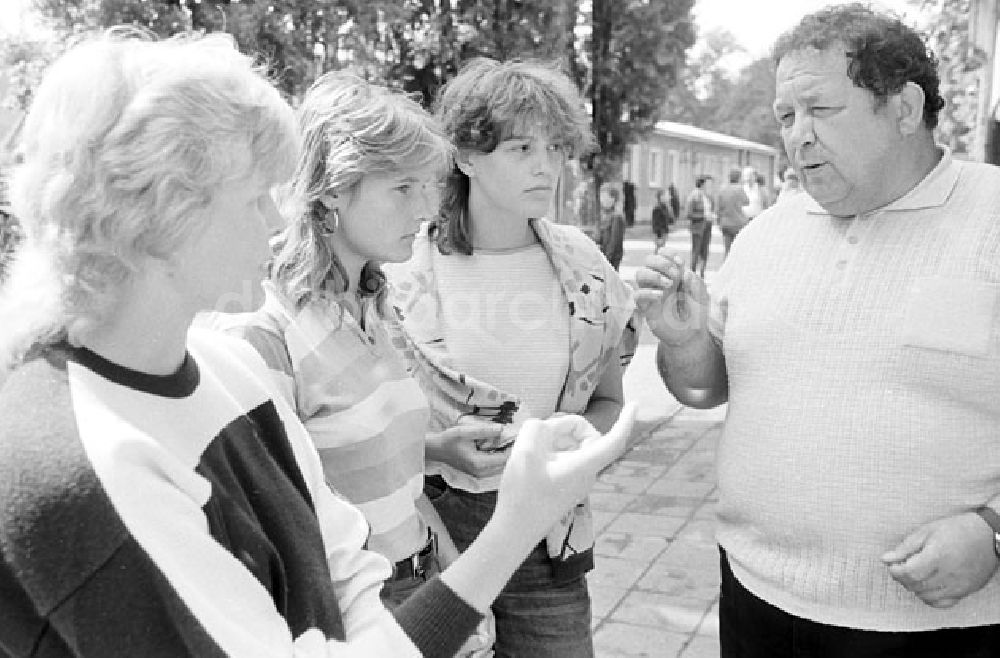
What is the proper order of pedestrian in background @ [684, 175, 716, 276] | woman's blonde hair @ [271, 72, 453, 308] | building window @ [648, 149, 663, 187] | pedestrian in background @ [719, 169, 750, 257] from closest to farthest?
woman's blonde hair @ [271, 72, 453, 308] < pedestrian in background @ [719, 169, 750, 257] < pedestrian in background @ [684, 175, 716, 276] < building window @ [648, 149, 663, 187]

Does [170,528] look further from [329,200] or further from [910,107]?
[910,107]

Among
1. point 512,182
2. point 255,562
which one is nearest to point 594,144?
point 512,182

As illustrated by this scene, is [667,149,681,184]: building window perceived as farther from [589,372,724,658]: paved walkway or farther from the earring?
the earring

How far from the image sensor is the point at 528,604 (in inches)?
85.7

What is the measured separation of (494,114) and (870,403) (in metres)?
1.07

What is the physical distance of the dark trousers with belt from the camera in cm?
183

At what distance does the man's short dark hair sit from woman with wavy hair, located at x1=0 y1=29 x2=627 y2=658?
1.13 meters

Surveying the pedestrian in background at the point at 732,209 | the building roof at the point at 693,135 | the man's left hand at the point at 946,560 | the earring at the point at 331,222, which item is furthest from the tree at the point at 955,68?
the building roof at the point at 693,135

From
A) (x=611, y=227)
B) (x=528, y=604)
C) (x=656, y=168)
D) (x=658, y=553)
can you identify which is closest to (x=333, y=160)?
(x=528, y=604)

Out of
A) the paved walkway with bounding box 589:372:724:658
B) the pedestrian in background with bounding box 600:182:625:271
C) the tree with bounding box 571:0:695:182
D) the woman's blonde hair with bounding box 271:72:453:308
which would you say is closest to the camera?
the woman's blonde hair with bounding box 271:72:453:308

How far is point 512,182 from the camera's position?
2.24 meters

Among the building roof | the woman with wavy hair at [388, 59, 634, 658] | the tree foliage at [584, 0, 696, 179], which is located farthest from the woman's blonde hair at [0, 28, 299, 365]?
the building roof

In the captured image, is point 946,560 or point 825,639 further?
point 825,639

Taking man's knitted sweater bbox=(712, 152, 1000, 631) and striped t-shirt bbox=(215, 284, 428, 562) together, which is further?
man's knitted sweater bbox=(712, 152, 1000, 631)
